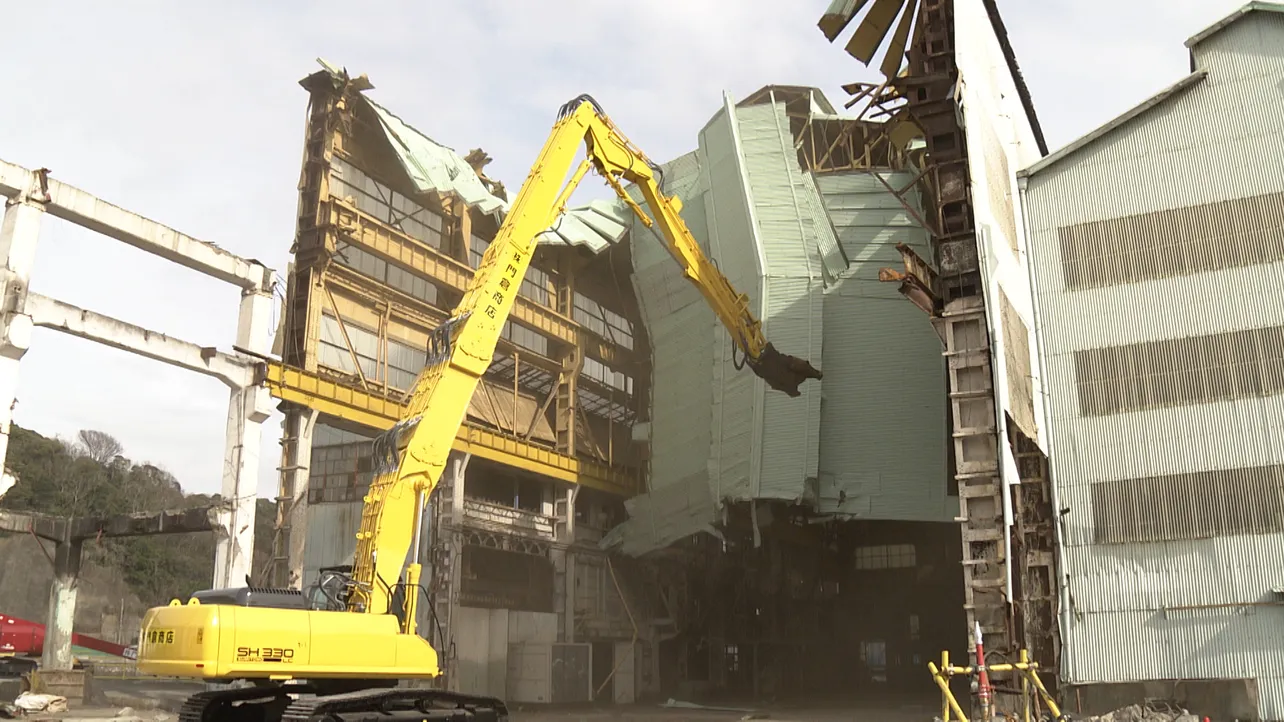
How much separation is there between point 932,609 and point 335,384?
2545 centimetres

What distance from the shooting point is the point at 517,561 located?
3756 centimetres

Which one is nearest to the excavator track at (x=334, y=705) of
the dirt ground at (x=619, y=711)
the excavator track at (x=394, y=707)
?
the excavator track at (x=394, y=707)

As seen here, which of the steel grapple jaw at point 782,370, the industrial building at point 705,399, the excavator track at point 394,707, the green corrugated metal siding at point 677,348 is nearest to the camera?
the excavator track at point 394,707

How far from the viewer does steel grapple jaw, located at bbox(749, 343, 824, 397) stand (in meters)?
31.3

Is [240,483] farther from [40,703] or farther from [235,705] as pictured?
[235,705]

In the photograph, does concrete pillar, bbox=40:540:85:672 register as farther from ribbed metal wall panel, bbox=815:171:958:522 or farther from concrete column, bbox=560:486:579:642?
ribbed metal wall panel, bbox=815:171:958:522

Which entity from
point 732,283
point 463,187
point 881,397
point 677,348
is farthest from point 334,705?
point 463,187

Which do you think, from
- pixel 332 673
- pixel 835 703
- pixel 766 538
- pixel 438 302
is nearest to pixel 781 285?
pixel 766 538

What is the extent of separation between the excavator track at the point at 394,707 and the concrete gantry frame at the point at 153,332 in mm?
13468

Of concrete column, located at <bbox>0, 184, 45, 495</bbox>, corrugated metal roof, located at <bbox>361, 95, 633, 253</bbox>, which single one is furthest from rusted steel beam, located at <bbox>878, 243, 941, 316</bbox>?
concrete column, located at <bbox>0, 184, 45, 495</bbox>

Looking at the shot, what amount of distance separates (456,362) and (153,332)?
15705mm

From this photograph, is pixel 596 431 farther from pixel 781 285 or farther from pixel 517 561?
pixel 781 285

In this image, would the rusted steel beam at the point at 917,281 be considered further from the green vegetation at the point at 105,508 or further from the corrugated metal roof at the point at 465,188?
the green vegetation at the point at 105,508

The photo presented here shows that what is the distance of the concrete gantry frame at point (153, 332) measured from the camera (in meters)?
25.5
